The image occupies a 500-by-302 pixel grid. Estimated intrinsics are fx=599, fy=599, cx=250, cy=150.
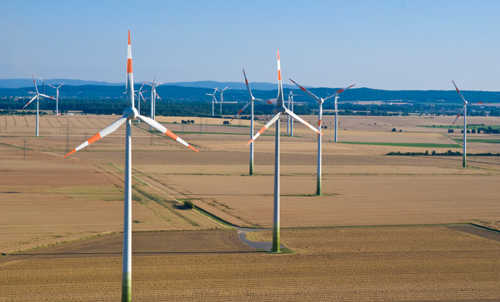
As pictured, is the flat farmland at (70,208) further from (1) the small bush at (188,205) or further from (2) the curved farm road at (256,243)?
(2) the curved farm road at (256,243)

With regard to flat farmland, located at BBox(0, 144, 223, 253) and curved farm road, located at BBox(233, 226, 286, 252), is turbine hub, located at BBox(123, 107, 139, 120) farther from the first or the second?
curved farm road, located at BBox(233, 226, 286, 252)

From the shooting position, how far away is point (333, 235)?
35.8 meters

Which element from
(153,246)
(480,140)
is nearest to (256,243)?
(153,246)

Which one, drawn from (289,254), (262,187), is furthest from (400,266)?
(262,187)

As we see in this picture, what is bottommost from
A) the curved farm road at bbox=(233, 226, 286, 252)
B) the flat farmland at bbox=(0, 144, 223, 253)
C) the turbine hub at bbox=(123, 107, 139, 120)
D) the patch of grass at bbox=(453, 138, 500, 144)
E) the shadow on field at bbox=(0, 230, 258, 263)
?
the curved farm road at bbox=(233, 226, 286, 252)

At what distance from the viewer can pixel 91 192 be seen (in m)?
49.0

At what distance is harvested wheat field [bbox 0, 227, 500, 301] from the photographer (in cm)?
2433

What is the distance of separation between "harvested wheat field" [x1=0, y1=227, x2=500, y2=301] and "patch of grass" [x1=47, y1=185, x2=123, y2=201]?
1283 centimetres

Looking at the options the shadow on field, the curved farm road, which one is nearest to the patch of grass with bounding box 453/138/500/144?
the curved farm road

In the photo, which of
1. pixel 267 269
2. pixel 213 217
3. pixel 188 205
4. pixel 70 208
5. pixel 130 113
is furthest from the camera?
pixel 188 205

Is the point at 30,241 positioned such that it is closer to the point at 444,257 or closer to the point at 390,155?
the point at 444,257

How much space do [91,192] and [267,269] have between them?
82.2ft

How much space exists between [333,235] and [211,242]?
748 cm

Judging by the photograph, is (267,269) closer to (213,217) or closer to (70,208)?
(213,217)
